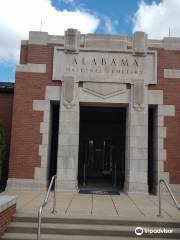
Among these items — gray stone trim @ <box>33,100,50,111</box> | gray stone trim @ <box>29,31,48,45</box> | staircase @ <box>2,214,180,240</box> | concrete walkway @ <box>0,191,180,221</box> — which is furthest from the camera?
gray stone trim @ <box>29,31,48,45</box>

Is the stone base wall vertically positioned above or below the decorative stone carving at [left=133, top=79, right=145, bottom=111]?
below

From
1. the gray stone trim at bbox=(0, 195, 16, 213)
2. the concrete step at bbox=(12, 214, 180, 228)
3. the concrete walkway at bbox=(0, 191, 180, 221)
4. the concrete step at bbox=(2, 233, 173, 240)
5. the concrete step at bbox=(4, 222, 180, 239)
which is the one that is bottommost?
the concrete step at bbox=(2, 233, 173, 240)

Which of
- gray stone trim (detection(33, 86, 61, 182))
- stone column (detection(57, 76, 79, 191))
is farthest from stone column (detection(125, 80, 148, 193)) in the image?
gray stone trim (detection(33, 86, 61, 182))

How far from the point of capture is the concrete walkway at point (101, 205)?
957 cm

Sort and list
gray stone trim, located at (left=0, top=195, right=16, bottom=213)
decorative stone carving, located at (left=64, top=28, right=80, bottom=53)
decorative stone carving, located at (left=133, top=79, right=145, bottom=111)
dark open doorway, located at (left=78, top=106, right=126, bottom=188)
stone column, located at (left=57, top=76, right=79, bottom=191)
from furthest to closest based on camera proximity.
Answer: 1. dark open doorway, located at (left=78, top=106, right=126, bottom=188)
2. decorative stone carving, located at (left=64, top=28, right=80, bottom=53)
3. decorative stone carving, located at (left=133, top=79, right=145, bottom=111)
4. stone column, located at (left=57, top=76, right=79, bottom=191)
5. gray stone trim, located at (left=0, top=195, right=16, bottom=213)

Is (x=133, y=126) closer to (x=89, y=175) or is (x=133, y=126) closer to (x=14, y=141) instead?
(x=14, y=141)

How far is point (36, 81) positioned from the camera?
15.0 meters

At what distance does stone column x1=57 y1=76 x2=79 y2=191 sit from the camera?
14508 mm

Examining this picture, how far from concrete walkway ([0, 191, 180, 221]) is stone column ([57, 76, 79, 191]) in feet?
3.40

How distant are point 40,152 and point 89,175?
7.47 m

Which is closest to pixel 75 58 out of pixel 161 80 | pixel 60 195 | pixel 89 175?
pixel 161 80

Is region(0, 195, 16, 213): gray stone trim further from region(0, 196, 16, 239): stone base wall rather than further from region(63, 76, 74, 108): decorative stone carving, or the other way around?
region(63, 76, 74, 108): decorative stone carving

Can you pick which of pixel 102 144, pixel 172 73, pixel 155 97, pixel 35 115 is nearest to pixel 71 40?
pixel 35 115

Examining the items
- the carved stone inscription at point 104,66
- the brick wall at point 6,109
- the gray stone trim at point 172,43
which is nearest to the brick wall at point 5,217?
the carved stone inscription at point 104,66
